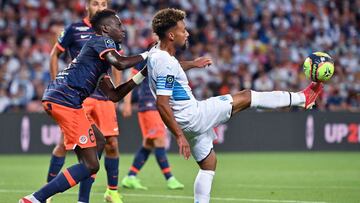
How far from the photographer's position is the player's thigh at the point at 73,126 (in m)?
8.11

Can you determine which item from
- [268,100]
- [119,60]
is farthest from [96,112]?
[268,100]

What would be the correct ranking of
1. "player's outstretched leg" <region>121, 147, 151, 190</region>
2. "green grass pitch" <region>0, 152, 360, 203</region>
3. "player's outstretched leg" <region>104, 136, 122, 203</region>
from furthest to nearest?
1. "player's outstretched leg" <region>121, 147, 151, 190</region>
2. "green grass pitch" <region>0, 152, 360, 203</region>
3. "player's outstretched leg" <region>104, 136, 122, 203</region>

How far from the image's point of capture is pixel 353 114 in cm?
1983

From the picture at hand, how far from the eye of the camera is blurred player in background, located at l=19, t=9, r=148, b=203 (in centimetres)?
802

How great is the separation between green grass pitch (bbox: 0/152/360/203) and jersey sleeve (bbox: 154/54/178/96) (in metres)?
2.64

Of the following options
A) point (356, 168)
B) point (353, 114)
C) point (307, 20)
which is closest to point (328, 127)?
point (353, 114)

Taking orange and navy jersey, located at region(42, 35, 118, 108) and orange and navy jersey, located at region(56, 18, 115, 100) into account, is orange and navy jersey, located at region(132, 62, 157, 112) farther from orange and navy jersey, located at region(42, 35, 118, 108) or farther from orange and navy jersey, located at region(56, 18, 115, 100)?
orange and navy jersey, located at region(42, 35, 118, 108)

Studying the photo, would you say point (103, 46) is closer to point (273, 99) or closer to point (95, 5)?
point (273, 99)

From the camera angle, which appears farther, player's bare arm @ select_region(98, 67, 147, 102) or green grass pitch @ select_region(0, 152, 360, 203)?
green grass pitch @ select_region(0, 152, 360, 203)

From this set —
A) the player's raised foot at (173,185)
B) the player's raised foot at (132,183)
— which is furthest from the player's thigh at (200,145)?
the player's raised foot at (132,183)

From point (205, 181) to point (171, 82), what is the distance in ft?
3.28

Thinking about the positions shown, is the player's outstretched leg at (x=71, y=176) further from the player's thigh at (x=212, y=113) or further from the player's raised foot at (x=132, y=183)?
the player's raised foot at (x=132, y=183)

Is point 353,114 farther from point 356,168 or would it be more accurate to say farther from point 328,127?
point 356,168

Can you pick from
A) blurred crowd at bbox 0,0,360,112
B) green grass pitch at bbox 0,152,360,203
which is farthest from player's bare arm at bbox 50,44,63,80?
blurred crowd at bbox 0,0,360,112
